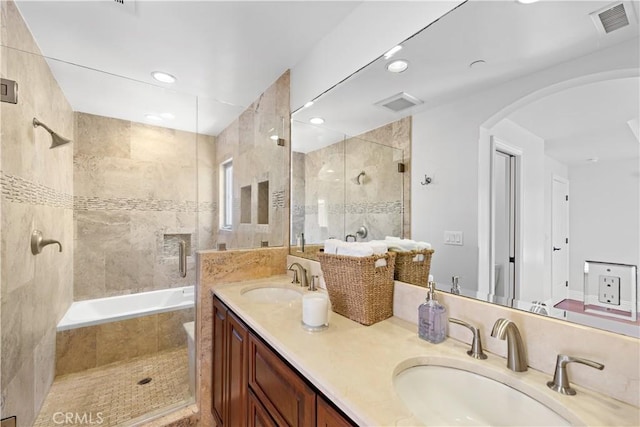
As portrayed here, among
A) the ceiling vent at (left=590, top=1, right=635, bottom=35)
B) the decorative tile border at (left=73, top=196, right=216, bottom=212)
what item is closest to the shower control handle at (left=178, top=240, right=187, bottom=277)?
the decorative tile border at (left=73, top=196, right=216, bottom=212)

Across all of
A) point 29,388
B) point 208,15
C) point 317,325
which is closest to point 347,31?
point 208,15

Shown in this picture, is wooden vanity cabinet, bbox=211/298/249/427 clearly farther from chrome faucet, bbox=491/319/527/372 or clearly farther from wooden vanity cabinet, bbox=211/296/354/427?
chrome faucet, bbox=491/319/527/372

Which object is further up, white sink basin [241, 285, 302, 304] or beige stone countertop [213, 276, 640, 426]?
beige stone countertop [213, 276, 640, 426]

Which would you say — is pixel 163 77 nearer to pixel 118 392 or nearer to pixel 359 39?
pixel 359 39

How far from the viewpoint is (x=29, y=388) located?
1.67m

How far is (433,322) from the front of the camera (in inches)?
37.5

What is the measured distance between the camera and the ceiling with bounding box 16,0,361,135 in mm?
1558

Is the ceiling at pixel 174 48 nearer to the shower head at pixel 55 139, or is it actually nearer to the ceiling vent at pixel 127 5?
the ceiling vent at pixel 127 5

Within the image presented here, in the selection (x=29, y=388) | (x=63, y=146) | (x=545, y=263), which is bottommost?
(x=29, y=388)

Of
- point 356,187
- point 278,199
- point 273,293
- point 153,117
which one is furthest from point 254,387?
point 153,117

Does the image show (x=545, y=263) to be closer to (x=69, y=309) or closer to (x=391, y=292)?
(x=391, y=292)

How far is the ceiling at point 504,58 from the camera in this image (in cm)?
74

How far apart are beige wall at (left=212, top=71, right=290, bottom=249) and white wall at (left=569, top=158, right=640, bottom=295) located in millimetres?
1739

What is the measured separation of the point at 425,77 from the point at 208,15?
4.32ft
